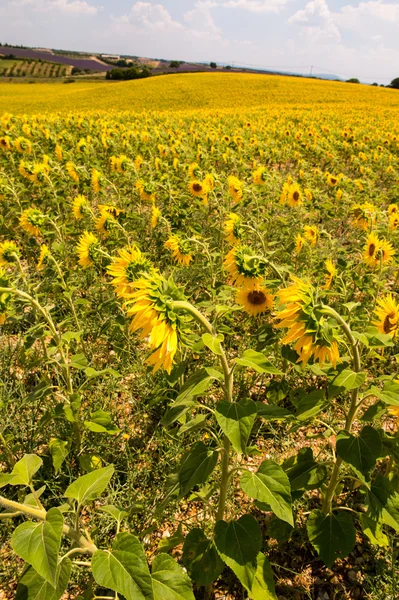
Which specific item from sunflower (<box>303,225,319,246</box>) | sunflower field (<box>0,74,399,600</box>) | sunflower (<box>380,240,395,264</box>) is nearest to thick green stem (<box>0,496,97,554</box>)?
sunflower field (<box>0,74,399,600</box>)

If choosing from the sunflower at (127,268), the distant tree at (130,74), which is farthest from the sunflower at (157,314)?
the distant tree at (130,74)

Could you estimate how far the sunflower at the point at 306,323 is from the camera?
1370mm

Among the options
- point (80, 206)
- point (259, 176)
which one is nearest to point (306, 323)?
point (80, 206)

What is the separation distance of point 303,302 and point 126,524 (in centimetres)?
154

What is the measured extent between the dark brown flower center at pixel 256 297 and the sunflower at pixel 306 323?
4.33 feet

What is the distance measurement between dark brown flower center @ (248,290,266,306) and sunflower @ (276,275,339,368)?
132 centimetres

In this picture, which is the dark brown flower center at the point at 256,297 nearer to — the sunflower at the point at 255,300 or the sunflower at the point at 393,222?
the sunflower at the point at 255,300

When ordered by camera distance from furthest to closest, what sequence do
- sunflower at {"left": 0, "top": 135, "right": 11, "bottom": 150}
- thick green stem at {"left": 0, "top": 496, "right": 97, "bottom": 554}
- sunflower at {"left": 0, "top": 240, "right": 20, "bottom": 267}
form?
sunflower at {"left": 0, "top": 135, "right": 11, "bottom": 150} < sunflower at {"left": 0, "top": 240, "right": 20, "bottom": 267} < thick green stem at {"left": 0, "top": 496, "right": 97, "bottom": 554}

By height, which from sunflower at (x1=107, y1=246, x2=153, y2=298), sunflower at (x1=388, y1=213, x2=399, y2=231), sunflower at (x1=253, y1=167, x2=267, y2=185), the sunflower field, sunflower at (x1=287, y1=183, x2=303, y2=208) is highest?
sunflower at (x1=253, y1=167, x2=267, y2=185)

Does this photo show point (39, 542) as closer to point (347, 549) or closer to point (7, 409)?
point (347, 549)

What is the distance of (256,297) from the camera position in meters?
2.87

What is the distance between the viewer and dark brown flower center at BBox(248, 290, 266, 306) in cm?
285

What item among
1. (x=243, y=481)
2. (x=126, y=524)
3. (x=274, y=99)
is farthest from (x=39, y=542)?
(x=274, y=99)

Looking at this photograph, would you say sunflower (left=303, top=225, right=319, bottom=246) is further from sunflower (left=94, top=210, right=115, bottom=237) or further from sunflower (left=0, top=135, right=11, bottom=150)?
sunflower (left=0, top=135, right=11, bottom=150)
